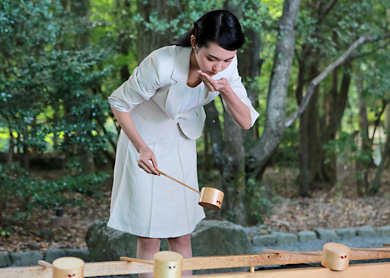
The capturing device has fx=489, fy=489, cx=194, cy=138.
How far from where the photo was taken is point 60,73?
15.9ft

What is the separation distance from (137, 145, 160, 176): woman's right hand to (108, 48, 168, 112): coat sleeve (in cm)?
21

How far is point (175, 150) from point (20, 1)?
10.1 feet

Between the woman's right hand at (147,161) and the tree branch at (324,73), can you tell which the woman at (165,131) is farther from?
the tree branch at (324,73)

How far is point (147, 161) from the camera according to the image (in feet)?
6.65

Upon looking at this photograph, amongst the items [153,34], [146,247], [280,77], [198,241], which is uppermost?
[153,34]

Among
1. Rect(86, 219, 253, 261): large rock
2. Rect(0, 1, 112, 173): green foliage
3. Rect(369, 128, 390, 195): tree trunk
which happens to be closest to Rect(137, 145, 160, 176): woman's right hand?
Rect(86, 219, 253, 261): large rock

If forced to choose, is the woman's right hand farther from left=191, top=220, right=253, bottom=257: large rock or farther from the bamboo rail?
left=191, top=220, right=253, bottom=257: large rock

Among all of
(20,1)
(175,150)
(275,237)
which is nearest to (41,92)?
(20,1)

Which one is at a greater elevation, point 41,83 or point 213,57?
point 41,83

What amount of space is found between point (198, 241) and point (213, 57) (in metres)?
2.33

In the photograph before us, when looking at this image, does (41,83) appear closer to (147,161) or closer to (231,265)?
(147,161)

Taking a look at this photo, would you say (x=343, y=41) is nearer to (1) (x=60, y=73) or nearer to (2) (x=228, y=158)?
(2) (x=228, y=158)

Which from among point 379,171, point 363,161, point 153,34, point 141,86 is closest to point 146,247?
point 141,86

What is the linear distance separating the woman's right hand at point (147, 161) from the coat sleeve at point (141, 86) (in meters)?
0.21
